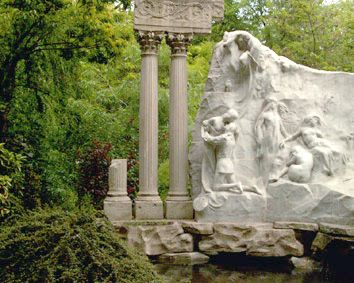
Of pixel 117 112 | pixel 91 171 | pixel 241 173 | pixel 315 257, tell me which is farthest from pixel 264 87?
pixel 117 112

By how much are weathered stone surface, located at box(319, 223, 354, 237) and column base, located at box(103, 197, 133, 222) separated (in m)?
4.01

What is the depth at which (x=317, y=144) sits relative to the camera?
1107cm

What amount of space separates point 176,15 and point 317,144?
4219 mm

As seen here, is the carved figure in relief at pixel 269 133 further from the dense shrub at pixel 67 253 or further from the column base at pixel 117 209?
the dense shrub at pixel 67 253

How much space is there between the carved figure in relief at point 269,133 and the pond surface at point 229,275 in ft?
6.40

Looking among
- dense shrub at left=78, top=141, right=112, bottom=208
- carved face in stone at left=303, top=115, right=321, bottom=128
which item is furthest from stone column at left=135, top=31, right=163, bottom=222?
dense shrub at left=78, top=141, right=112, bottom=208

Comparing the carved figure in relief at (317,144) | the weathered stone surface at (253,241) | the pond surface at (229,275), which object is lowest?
the pond surface at (229,275)

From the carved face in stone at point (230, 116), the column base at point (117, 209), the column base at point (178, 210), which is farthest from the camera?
the column base at point (178, 210)

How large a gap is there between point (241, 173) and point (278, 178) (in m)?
0.78

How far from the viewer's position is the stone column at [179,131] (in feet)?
40.6

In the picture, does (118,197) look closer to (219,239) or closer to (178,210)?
(178,210)

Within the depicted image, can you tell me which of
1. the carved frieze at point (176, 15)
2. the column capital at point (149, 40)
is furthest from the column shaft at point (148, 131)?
the carved frieze at point (176, 15)

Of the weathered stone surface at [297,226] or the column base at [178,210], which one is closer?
the weathered stone surface at [297,226]

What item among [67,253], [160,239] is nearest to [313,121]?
[160,239]
